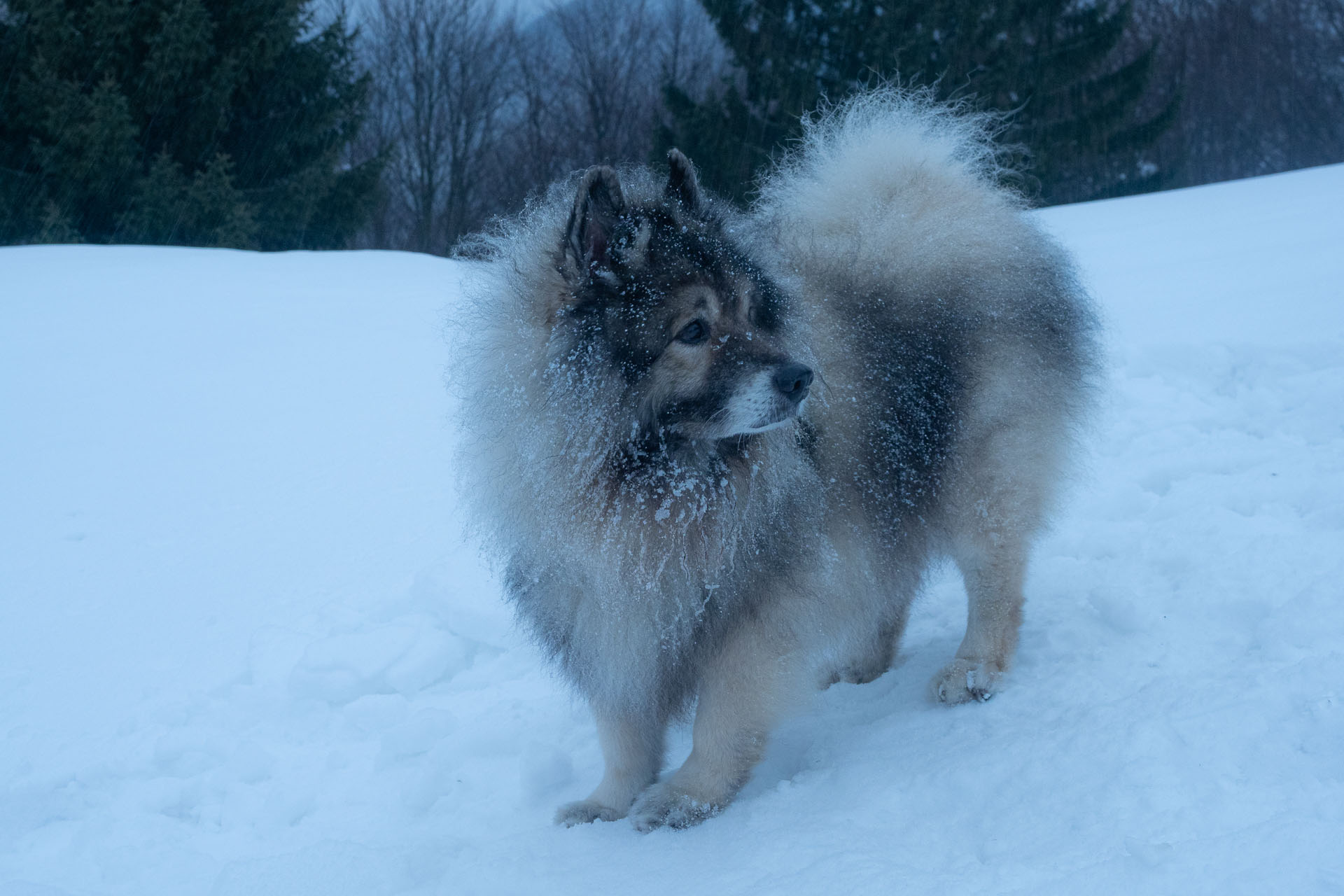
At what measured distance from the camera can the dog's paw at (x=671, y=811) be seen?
2.46 metres

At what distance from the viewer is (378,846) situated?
8.03ft

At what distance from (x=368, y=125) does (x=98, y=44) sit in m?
9.91

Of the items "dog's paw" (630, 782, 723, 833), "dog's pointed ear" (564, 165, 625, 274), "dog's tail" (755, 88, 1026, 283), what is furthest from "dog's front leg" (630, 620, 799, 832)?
"dog's tail" (755, 88, 1026, 283)

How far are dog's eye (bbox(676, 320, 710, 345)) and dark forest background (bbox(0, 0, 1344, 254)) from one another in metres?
7.32

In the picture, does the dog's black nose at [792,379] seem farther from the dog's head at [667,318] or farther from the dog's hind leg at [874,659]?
the dog's hind leg at [874,659]

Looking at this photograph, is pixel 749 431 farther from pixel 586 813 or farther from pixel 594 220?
pixel 586 813

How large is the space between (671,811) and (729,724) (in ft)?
0.91

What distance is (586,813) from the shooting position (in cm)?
258

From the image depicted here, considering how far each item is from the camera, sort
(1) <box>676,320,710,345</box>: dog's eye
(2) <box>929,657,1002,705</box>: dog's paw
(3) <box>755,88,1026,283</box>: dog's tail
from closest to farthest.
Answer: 1. (1) <box>676,320,710,345</box>: dog's eye
2. (2) <box>929,657,1002,705</box>: dog's paw
3. (3) <box>755,88,1026,283</box>: dog's tail

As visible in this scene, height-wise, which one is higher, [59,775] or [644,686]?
[644,686]

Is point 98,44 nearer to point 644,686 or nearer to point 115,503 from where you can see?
point 115,503

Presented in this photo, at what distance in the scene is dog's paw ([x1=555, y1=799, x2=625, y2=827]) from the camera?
2.57 metres

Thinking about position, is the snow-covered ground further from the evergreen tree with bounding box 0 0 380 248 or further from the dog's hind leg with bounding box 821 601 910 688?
the evergreen tree with bounding box 0 0 380 248

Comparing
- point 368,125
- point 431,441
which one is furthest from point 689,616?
point 368,125
